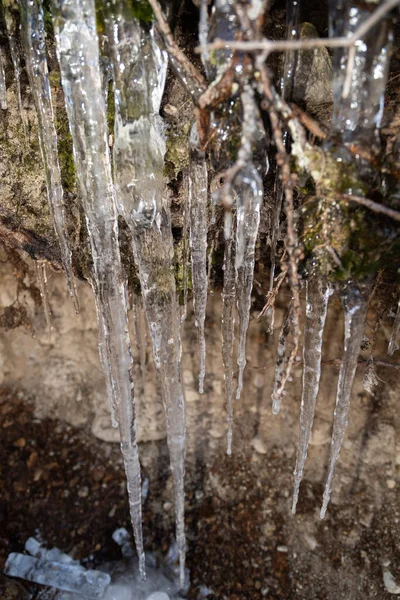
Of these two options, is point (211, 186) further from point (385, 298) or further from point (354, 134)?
point (385, 298)

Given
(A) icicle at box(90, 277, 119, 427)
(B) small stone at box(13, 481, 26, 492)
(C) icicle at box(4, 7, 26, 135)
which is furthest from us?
(B) small stone at box(13, 481, 26, 492)

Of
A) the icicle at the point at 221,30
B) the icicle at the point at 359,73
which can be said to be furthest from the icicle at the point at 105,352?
the icicle at the point at 359,73

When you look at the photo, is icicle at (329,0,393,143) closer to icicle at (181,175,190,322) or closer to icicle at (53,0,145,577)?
icicle at (181,175,190,322)

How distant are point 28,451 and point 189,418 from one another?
140 cm

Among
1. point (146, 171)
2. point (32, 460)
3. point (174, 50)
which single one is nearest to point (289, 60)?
point (174, 50)

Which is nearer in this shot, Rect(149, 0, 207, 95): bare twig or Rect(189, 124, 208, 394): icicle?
Rect(149, 0, 207, 95): bare twig

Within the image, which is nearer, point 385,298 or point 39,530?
point 385,298

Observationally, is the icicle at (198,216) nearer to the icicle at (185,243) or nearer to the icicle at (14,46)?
the icicle at (185,243)

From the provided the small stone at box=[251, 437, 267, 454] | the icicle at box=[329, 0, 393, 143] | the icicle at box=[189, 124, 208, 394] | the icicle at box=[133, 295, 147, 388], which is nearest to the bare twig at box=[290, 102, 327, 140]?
the icicle at box=[329, 0, 393, 143]

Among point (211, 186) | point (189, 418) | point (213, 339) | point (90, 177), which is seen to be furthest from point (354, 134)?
point (189, 418)

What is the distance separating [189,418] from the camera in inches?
139

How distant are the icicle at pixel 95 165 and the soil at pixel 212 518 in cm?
156

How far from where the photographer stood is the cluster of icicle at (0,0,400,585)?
1309mm

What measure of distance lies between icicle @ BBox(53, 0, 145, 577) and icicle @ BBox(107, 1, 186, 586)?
74mm
